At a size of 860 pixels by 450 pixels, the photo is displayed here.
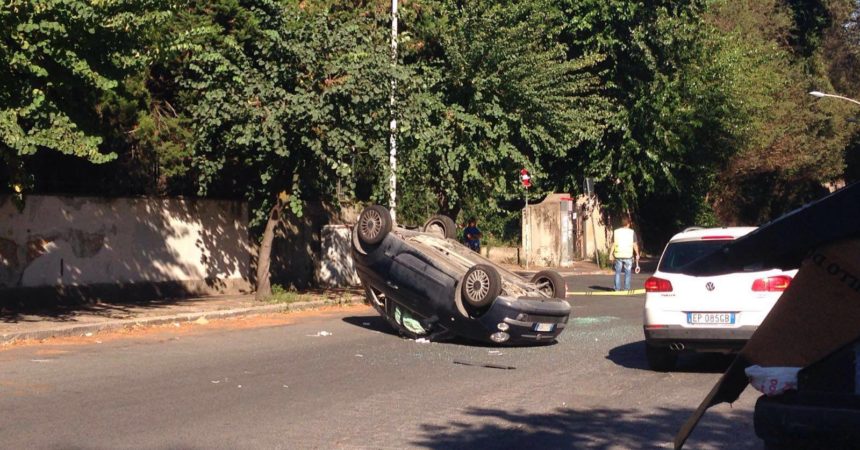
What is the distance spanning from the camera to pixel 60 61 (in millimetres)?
13703

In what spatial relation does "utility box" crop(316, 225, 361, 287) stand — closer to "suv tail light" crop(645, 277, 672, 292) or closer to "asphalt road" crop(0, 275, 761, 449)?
"asphalt road" crop(0, 275, 761, 449)

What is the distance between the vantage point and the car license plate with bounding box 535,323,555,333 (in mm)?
13841

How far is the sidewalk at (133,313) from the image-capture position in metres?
14.8

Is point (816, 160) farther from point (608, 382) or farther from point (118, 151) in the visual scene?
point (608, 382)

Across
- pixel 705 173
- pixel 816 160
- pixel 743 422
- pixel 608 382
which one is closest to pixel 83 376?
pixel 608 382

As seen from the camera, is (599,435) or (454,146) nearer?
(599,435)

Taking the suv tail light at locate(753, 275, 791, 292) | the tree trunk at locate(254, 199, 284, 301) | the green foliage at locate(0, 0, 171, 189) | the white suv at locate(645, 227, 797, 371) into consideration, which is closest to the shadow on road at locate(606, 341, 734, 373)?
the white suv at locate(645, 227, 797, 371)

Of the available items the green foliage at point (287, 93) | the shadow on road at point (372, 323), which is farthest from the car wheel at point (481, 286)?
the green foliage at point (287, 93)

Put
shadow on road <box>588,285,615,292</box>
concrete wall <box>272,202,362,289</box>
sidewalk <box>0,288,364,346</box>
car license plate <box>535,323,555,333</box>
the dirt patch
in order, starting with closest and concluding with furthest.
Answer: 1. car license plate <box>535,323,555,333</box>
2. the dirt patch
3. sidewalk <box>0,288,364,346</box>
4. concrete wall <box>272,202,362,289</box>
5. shadow on road <box>588,285,615,292</box>

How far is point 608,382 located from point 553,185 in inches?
1069

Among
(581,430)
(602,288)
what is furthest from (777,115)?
(581,430)

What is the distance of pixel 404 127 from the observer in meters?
20.3

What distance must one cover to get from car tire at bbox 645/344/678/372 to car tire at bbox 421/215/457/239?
16.8 feet

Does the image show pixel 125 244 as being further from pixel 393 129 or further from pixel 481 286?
pixel 481 286
